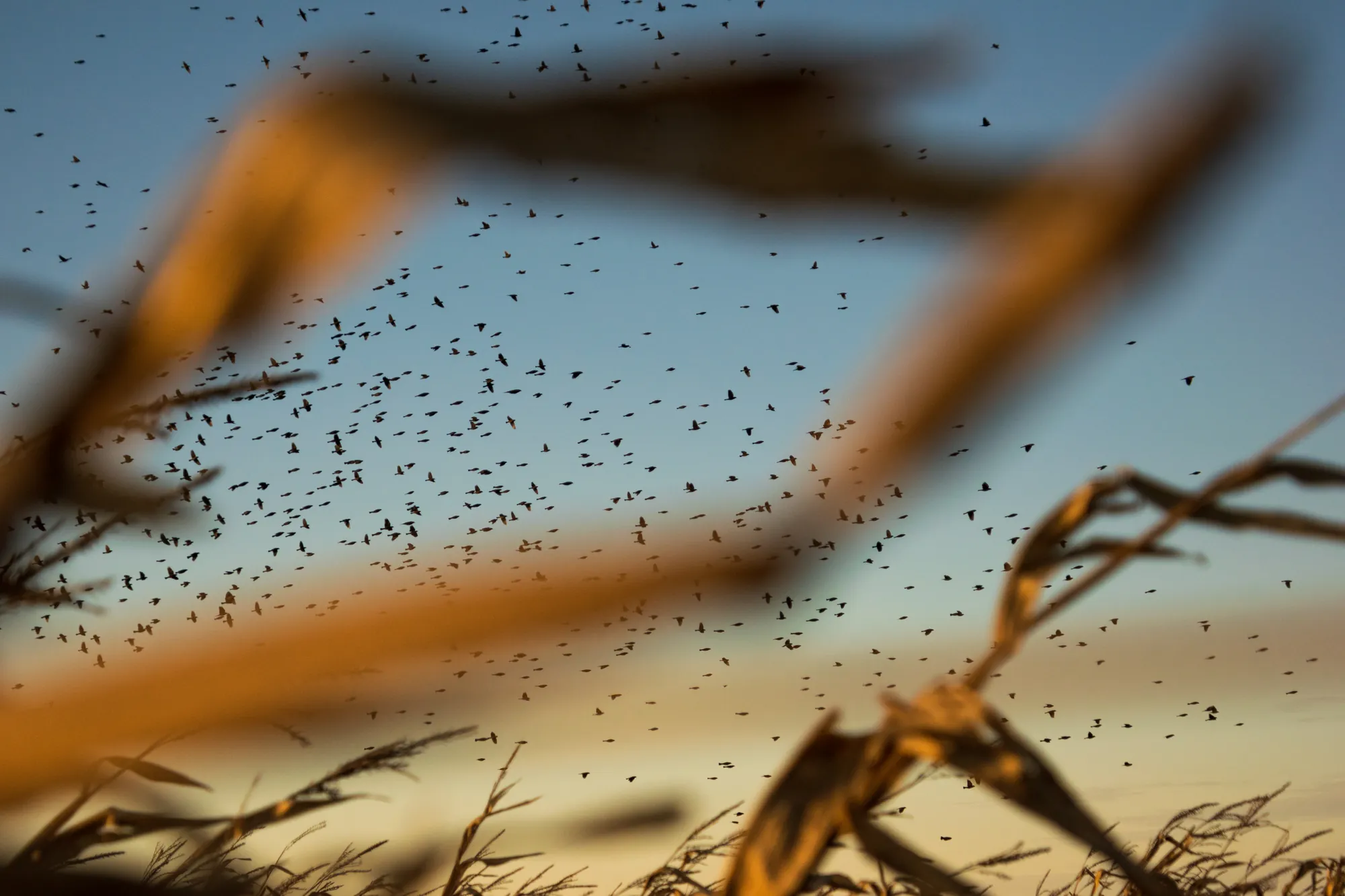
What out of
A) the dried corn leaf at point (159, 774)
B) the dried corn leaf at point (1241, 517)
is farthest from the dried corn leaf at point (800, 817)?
the dried corn leaf at point (159, 774)

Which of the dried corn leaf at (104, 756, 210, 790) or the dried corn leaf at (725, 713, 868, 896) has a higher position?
the dried corn leaf at (104, 756, 210, 790)

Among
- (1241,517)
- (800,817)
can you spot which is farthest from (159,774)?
(1241,517)

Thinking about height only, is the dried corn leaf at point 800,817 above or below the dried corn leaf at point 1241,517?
below

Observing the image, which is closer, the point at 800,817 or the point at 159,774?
the point at 800,817

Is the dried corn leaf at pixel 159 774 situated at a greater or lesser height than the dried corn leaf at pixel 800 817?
greater

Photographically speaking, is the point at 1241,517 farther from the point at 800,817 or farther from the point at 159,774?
the point at 159,774

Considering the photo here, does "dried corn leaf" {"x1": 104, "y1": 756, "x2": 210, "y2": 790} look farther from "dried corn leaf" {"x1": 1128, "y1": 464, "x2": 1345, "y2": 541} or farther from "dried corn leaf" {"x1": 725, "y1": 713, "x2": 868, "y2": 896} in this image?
"dried corn leaf" {"x1": 1128, "y1": 464, "x2": 1345, "y2": 541}

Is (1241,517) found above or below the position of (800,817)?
above

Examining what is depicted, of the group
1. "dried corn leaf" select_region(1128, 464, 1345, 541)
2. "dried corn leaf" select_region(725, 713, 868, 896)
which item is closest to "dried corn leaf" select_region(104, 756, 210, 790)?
"dried corn leaf" select_region(725, 713, 868, 896)

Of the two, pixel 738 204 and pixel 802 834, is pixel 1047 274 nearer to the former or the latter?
pixel 738 204

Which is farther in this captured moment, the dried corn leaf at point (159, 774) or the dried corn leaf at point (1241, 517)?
the dried corn leaf at point (159, 774)

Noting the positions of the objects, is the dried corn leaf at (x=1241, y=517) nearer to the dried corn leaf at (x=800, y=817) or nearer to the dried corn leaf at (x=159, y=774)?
the dried corn leaf at (x=800, y=817)

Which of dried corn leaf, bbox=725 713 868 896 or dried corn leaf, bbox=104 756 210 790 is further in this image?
dried corn leaf, bbox=104 756 210 790
